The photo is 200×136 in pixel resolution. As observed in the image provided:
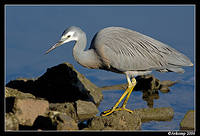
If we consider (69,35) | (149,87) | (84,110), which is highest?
(69,35)

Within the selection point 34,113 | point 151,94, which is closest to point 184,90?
point 151,94

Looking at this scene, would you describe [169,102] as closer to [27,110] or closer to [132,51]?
[132,51]

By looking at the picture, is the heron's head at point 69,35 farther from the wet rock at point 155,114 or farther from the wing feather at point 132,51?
the wet rock at point 155,114

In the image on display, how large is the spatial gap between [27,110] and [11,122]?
0.39m

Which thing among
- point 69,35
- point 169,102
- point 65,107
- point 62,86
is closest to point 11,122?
point 65,107

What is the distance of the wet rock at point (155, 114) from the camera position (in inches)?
302

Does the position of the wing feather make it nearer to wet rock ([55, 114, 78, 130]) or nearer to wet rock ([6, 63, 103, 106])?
wet rock ([6, 63, 103, 106])

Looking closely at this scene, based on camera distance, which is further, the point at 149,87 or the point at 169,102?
the point at 149,87

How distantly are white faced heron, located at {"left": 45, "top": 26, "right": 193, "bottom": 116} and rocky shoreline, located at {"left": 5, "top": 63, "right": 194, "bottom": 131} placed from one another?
0.70 metres

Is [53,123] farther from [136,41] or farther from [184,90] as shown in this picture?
[184,90]

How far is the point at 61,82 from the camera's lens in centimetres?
832

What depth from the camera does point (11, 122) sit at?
5.76 meters

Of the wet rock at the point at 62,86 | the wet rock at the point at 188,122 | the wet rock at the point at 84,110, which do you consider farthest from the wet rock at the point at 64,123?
the wet rock at the point at 188,122

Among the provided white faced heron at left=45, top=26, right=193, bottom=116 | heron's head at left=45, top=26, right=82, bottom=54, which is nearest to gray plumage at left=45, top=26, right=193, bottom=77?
white faced heron at left=45, top=26, right=193, bottom=116
